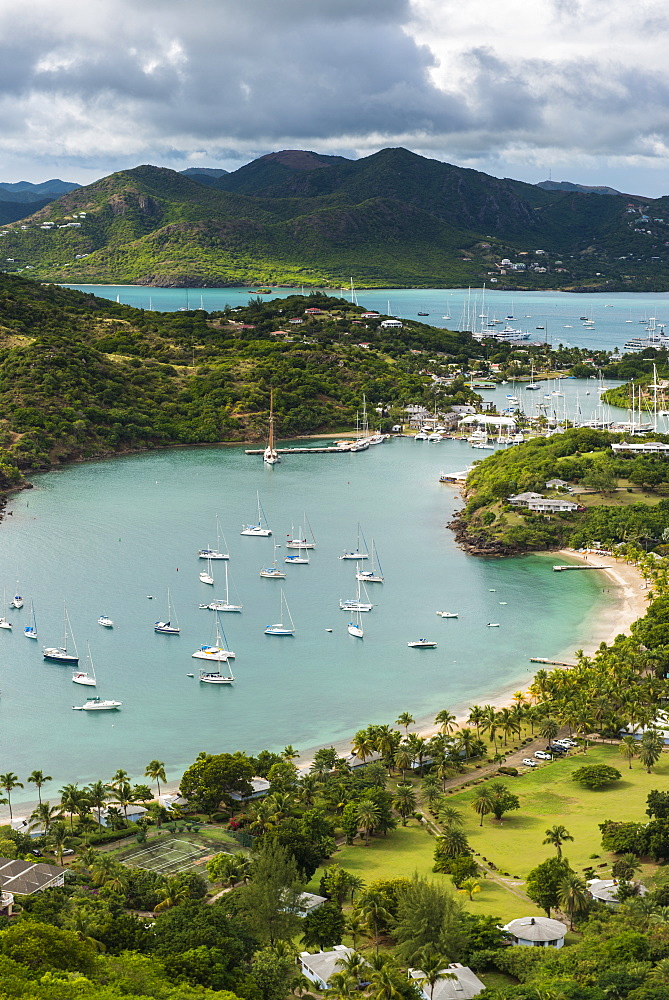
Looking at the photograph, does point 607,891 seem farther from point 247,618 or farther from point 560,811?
point 247,618

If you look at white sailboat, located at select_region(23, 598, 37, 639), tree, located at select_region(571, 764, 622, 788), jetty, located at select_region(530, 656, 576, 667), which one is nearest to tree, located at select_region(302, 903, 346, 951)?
tree, located at select_region(571, 764, 622, 788)

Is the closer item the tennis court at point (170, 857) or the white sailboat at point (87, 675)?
the tennis court at point (170, 857)

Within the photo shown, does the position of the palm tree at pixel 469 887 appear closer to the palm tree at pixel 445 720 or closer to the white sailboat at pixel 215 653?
the palm tree at pixel 445 720

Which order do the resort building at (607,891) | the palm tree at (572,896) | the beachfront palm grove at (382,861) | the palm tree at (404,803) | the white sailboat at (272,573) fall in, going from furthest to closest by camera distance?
the white sailboat at (272,573), the palm tree at (404,803), the resort building at (607,891), the palm tree at (572,896), the beachfront palm grove at (382,861)

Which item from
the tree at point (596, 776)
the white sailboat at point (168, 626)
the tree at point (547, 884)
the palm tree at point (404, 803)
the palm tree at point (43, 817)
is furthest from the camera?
the white sailboat at point (168, 626)

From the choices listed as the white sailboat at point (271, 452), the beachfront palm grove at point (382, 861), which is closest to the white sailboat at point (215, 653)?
the beachfront palm grove at point (382, 861)

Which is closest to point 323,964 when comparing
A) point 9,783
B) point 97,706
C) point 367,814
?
point 367,814

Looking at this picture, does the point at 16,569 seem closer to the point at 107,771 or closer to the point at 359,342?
the point at 107,771
